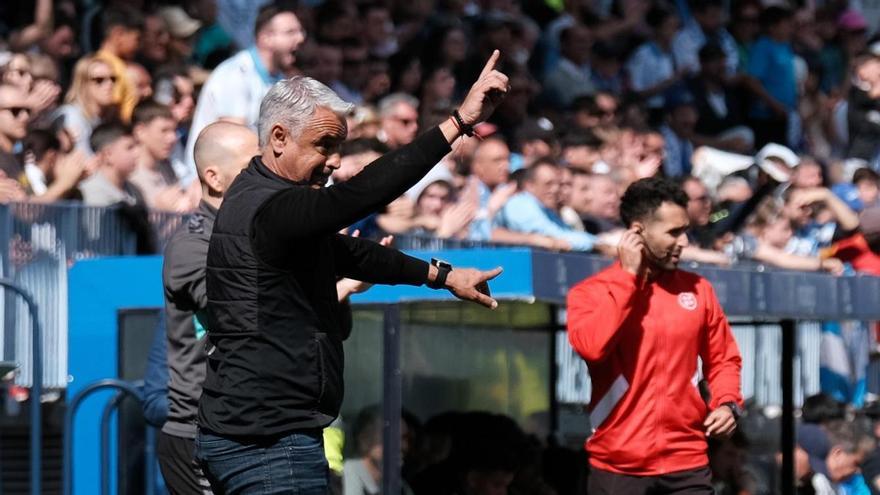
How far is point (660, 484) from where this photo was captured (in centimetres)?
716

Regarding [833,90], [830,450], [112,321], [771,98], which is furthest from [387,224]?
[833,90]

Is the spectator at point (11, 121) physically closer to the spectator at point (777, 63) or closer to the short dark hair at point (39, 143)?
the short dark hair at point (39, 143)

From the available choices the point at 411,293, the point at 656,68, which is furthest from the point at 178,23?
the point at 656,68

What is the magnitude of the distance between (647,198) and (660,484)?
44.4 inches

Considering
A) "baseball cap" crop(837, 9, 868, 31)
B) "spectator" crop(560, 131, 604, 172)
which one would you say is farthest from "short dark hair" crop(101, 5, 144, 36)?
"baseball cap" crop(837, 9, 868, 31)

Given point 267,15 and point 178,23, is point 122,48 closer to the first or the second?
point 178,23

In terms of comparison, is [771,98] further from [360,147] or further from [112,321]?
[112,321]

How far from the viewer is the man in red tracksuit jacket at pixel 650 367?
281 inches

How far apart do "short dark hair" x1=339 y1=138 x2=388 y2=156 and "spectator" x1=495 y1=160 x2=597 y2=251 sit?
1.10m

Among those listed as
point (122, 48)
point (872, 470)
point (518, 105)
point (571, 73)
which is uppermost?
point (571, 73)

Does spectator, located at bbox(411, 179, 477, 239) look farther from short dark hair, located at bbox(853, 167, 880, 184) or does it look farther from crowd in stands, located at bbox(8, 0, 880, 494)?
short dark hair, located at bbox(853, 167, 880, 184)

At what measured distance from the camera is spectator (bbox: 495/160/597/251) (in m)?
10.9

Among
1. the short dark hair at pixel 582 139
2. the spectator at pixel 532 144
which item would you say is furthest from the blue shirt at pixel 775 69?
the short dark hair at pixel 582 139

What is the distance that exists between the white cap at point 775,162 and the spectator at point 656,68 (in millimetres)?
1258
